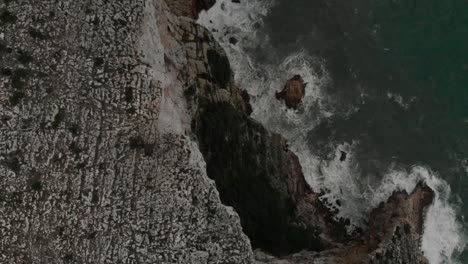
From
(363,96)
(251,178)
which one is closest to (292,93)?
(363,96)

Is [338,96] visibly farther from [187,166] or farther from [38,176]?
[38,176]

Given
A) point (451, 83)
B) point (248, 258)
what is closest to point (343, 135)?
point (451, 83)

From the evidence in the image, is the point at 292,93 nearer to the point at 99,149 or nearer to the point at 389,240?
the point at 389,240

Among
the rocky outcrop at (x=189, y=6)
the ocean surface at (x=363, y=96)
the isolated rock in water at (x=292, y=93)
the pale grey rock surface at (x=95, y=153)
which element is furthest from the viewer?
the isolated rock in water at (x=292, y=93)

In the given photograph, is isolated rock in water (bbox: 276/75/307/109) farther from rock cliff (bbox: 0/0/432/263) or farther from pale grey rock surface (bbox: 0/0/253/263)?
pale grey rock surface (bbox: 0/0/253/263)

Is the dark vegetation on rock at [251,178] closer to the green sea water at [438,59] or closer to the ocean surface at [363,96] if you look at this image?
the ocean surface at [363,96]

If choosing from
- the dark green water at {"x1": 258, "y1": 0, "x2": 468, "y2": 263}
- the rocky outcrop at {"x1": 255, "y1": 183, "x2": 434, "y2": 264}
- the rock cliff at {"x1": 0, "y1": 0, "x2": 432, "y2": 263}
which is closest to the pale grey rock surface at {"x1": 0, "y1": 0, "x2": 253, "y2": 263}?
the rock cliff at {"x1": 0, "y1": 0, "x2": 432, "y2": 263}

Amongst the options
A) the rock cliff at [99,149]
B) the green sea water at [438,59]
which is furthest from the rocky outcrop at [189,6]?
the green sea water at [438,59]

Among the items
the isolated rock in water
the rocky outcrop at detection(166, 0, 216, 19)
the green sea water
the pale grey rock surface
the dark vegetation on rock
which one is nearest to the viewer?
the pale grey rock surface

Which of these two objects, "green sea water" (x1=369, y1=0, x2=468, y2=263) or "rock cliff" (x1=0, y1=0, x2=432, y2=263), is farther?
"green sea water" (x1=369, y1=0, x2=468, y2=263)
